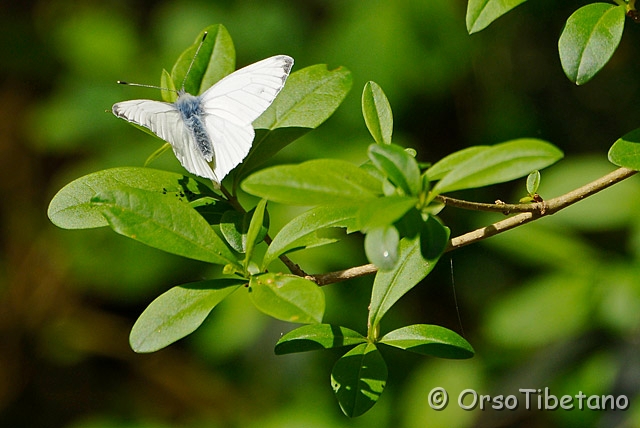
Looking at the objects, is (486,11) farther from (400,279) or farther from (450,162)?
(400,279)

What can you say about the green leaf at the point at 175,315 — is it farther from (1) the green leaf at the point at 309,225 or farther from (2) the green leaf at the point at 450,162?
(2) the green leaf at the point at 450,162

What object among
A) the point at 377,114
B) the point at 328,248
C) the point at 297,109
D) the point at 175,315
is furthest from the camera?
the point at 328,248

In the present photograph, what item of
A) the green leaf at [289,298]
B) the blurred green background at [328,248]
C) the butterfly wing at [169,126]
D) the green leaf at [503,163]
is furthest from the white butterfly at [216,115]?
the blurred green background at [328,248]

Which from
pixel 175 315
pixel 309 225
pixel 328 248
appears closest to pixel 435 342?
pixel 309 225

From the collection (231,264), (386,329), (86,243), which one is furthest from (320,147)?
(231,264)

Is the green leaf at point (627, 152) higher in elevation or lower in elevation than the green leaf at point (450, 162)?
higher

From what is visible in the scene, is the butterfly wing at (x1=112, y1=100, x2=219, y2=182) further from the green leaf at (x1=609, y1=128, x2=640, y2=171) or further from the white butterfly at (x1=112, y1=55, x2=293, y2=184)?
the green leaf at (x1=609, y1=128, x2=640, y2=171)
